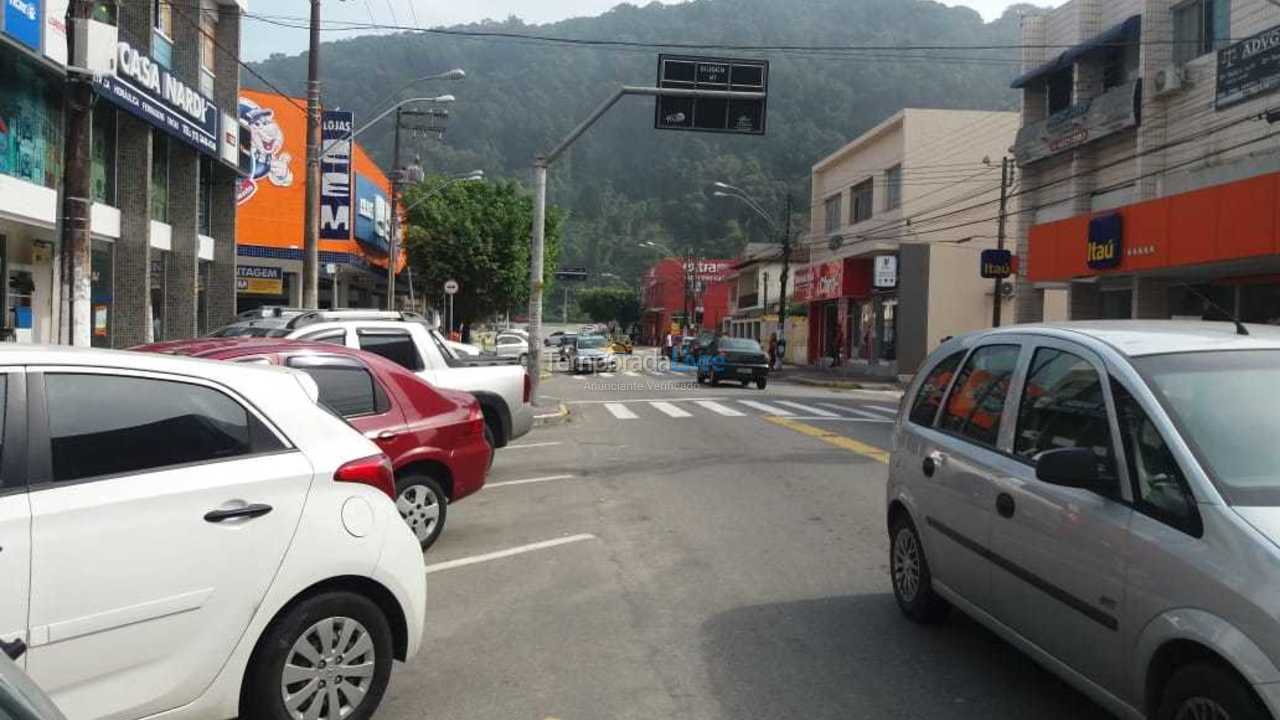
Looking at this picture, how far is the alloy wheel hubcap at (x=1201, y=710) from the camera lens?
3132 millimetres

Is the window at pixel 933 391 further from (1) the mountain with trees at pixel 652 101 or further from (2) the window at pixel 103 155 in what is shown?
(1) the mountain with trees at pixel 652 101

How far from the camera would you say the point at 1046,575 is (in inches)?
165

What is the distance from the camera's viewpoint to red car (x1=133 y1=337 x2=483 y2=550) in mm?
7066

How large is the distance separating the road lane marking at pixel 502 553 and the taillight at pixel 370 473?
2754 millimetres

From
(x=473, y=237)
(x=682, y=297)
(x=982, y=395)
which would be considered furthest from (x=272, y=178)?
(x=682, y=297)

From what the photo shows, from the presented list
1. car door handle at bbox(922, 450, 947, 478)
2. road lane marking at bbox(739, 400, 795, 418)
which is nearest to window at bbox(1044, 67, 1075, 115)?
road lane marking at bbox(739, 400, 795, 418)

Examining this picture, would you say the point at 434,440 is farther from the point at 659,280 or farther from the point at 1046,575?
the point at 659,280

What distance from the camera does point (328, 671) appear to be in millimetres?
3975

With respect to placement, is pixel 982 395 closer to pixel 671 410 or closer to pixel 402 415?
pixel 402 415

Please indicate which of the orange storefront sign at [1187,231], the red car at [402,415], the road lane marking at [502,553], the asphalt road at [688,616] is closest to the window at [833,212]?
the orange storefront sign at [1187,231]

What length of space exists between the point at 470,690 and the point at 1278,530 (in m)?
3.37

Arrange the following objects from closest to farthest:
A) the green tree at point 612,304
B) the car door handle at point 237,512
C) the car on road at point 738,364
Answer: the car door handle at point 237,512
the car on road at point 738,364
the green tree at point 612,304

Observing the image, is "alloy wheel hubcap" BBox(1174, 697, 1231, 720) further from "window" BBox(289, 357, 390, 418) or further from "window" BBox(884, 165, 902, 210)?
"window" BBox(884, 165, 902, 210)

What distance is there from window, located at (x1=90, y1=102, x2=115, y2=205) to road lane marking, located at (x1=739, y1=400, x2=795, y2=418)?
13.6 meters
